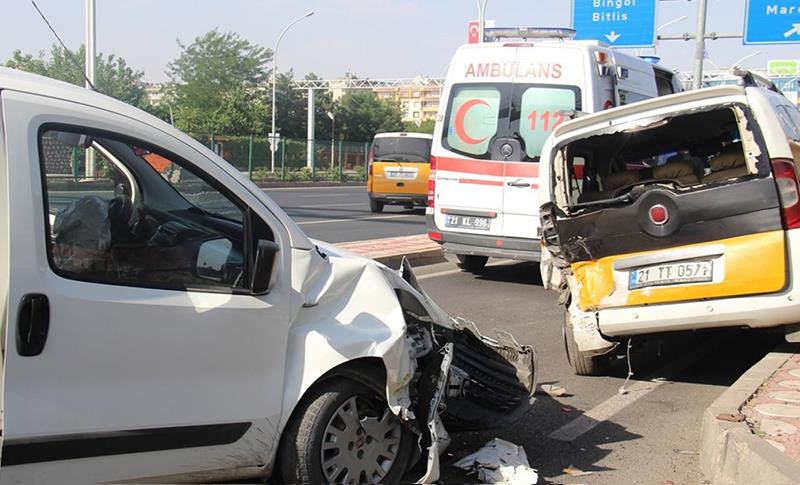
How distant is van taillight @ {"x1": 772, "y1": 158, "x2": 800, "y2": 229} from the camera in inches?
202

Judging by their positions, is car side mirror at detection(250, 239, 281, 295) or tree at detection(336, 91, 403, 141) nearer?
car side mirror at detection(250, 239, 281, 295)

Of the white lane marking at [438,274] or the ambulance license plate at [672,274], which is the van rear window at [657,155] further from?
the white lane marking at [438,274]

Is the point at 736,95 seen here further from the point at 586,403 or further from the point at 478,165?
the point at 478,165

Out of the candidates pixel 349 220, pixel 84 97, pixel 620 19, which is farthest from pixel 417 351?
pixel 620 19

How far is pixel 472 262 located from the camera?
11.2 metres

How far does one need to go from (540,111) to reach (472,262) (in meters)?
2.71

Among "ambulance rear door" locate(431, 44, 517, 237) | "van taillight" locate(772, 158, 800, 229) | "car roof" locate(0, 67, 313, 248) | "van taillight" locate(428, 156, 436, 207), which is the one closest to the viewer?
"car roof" locate(0, 67, 313, 248)

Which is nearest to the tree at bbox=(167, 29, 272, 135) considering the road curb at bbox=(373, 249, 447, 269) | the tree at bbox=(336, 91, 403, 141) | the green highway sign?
the tree at bbox=(336, 91, 403, 141)

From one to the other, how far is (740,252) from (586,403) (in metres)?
1.42

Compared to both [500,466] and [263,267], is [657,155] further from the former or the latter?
[263,267]

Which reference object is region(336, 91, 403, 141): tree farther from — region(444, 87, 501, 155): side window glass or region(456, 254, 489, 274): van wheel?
region(444, 87, 501, 155): side window glass

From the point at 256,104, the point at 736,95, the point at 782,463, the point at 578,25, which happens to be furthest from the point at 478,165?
the point at 256,104

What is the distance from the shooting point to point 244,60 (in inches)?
2697

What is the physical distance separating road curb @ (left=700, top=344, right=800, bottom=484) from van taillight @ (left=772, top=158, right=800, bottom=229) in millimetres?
1159
